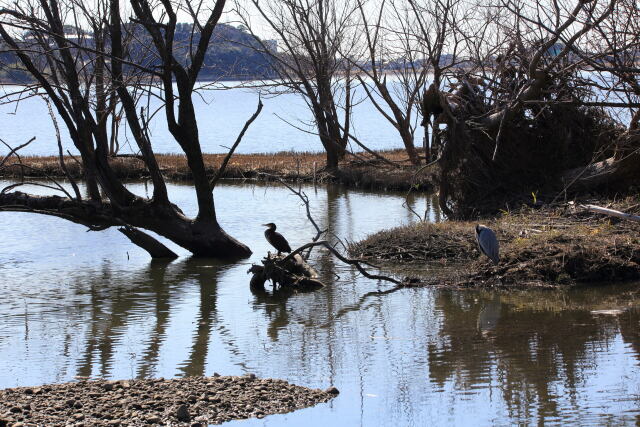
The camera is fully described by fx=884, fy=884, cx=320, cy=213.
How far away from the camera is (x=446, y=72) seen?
17344mm

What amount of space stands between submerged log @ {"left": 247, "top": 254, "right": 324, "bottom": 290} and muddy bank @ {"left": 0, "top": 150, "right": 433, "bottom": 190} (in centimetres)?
1041

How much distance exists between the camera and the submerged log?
11.9 m

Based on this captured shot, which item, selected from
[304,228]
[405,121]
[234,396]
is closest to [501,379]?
[234,396]

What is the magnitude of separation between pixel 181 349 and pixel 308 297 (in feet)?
9.17

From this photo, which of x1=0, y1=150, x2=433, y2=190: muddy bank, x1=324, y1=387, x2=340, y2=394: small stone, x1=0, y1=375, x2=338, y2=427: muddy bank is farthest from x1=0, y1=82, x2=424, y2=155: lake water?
x1=324, y1=387, x2=340, y2=394: small stone

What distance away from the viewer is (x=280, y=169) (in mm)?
27047

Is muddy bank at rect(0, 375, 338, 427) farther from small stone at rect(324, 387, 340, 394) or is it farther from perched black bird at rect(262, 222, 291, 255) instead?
perched black bird at rect(262, 222, 291, 255)

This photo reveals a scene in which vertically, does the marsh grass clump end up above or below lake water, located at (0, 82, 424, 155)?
below

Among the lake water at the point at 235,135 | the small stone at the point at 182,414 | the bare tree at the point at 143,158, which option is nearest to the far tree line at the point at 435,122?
the bare tree at the point at 143,158

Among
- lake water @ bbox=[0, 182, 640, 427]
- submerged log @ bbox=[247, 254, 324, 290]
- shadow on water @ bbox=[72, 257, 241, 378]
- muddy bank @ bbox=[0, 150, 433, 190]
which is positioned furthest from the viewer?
muddy bank @ bbox=[0, 150, 433, 190]

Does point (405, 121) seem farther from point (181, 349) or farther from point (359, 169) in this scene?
point (181, 349)

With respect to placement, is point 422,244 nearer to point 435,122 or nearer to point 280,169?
point 435,122

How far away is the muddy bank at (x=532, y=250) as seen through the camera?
11477 millimetres

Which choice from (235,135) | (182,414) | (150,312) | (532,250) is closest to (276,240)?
(150,312)
